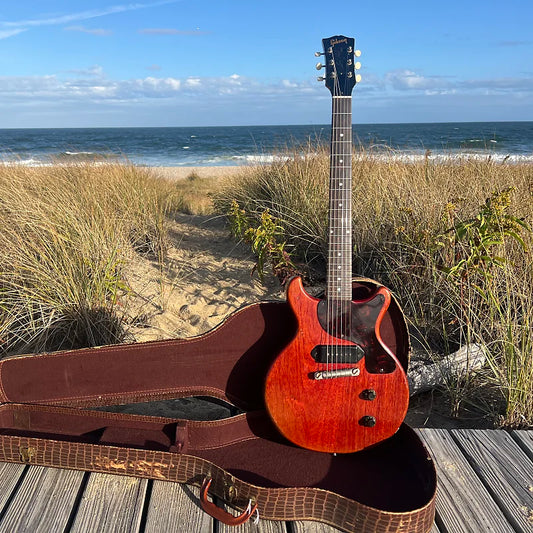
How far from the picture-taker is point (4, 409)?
190cm

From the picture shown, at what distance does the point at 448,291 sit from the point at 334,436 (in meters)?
1.33

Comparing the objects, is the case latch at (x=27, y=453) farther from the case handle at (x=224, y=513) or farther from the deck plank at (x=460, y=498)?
the deck plank at (x=460, y=498)

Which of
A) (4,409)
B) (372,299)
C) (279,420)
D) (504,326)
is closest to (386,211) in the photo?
(504,326)

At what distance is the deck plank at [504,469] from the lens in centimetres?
152

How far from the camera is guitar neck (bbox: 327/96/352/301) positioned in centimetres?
171

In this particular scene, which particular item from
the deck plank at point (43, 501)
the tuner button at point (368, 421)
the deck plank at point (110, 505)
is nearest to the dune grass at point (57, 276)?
the deck plank at point (43, 501)

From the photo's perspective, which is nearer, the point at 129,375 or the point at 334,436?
the point at 334,436

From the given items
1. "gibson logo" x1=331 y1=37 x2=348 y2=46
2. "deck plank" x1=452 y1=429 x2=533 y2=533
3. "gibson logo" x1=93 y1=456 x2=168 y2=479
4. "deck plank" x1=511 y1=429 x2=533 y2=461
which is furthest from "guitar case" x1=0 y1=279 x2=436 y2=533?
"gibson logo" x1=331 y1=37 x2=348 y2=46

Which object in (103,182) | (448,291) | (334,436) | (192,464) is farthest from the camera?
(103,182)

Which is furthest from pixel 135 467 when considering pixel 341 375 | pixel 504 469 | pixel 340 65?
pixel 340 65

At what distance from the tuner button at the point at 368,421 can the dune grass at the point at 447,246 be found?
2.46ft

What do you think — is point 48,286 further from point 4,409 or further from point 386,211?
point 386,211

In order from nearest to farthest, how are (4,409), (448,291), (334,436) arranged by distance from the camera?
(334,436) < (4,409) < (448,291)

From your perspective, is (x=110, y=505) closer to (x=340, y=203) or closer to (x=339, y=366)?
(x=339, y=366)
